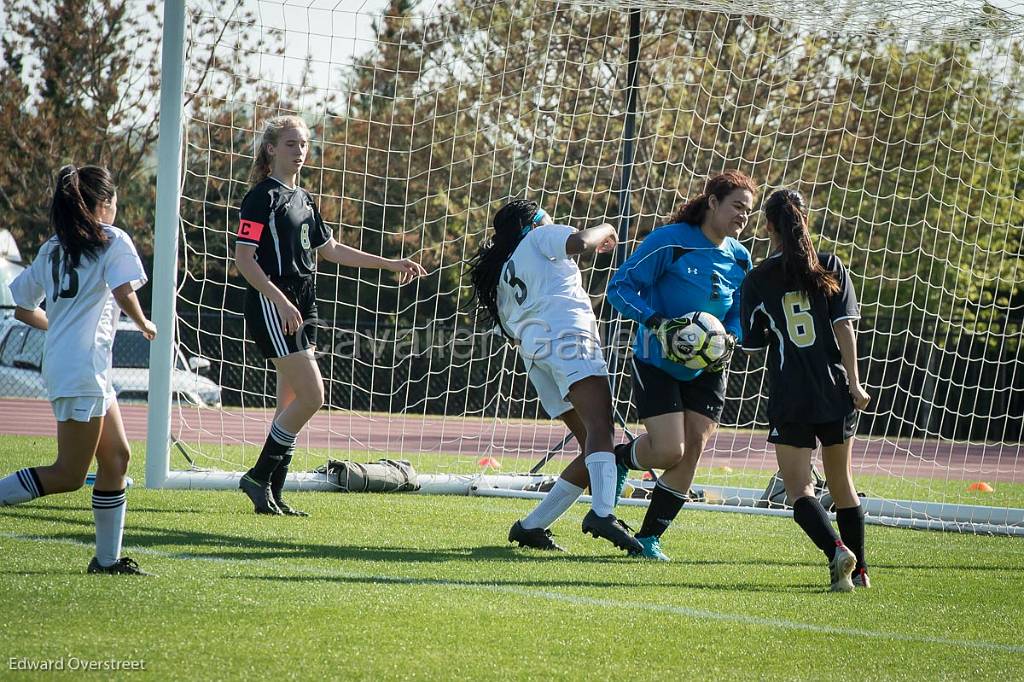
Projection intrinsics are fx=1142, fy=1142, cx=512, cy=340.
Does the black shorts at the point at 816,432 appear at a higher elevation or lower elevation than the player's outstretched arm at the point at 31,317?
lower

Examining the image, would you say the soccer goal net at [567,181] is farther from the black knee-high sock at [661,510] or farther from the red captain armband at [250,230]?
the black knee-high sock at [661,510]

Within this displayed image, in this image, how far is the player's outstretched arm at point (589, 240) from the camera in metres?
5.69

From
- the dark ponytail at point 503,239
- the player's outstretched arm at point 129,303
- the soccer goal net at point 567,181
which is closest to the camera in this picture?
the player's outstretched arm at point 129,303

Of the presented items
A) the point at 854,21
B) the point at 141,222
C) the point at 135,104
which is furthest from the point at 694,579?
the point at 141,222

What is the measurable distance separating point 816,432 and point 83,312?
3318 millimetres

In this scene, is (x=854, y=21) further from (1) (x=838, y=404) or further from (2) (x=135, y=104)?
(2) (x=135, y=104)

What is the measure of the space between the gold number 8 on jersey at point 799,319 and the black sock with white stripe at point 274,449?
309 centimetres

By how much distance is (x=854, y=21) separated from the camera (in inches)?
364

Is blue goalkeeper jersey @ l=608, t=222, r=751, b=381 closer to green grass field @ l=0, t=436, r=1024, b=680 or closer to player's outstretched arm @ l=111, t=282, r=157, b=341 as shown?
green grass field @ l=0, t=436, r=1024, b=680

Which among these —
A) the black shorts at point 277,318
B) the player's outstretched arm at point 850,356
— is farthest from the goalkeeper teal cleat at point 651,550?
the black shorts at point 277,318

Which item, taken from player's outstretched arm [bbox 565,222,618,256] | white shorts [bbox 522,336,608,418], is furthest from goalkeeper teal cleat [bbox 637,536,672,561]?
player's outstretched arm [bbox 565,222,618,256]

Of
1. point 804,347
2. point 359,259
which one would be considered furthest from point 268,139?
point 804,347

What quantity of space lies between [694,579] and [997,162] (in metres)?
15.4

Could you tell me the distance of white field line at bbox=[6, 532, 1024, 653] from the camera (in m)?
4.37
